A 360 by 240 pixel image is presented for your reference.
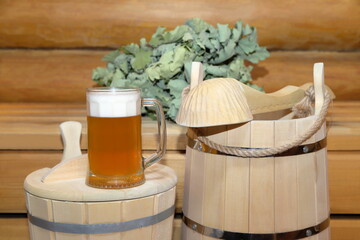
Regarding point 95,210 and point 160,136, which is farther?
point 160,136

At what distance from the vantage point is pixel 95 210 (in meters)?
1.30

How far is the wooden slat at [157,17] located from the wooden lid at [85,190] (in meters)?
1.59

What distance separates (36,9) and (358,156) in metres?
1.98

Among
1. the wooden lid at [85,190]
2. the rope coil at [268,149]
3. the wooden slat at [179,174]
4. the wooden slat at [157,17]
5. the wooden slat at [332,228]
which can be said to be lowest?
the wooden slat at [332,228]

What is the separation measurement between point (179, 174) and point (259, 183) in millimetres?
524

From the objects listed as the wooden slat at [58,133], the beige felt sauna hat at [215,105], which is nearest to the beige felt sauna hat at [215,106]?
the beige felt sauna hat at [215,105]

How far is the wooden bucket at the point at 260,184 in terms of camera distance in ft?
4.75

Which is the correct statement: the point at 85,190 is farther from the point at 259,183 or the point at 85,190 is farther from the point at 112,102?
the point at 259,183

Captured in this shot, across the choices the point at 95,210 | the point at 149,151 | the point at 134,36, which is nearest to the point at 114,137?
the point at 95,210

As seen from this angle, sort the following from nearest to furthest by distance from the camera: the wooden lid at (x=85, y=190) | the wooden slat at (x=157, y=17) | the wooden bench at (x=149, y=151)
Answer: the wooden lid at (x=85, y=190) → the wooden bench at (x=149, y=151) → the wooden slat at (x=157, y=17)

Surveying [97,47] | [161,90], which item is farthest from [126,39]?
[161,90]

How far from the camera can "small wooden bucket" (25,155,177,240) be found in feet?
4.25

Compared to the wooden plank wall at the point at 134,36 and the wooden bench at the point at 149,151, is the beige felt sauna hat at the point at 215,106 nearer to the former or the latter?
the wooden bench at the point at 149,151

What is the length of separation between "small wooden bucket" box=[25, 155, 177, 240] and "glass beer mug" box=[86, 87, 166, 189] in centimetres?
4
